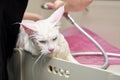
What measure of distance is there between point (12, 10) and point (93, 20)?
1.08 meters

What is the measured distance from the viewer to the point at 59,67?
2.89ft

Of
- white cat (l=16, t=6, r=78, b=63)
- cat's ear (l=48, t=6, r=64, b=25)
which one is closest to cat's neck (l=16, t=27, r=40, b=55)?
white cat (l=16, t=6, r=78, b=63)

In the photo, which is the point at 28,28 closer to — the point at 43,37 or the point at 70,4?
the point at 43,37

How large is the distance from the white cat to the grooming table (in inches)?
1.5

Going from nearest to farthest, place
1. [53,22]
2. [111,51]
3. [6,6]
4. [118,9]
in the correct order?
[6,6], [53,22], [111,51], [118,9]

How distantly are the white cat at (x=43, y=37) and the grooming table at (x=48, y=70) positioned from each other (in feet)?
0.12

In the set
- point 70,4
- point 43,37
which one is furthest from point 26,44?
point 70,4

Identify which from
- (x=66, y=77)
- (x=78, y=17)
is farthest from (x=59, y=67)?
(x=78, y=17)

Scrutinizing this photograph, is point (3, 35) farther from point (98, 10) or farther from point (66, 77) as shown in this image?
point (98, 10)

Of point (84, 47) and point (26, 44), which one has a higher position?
point (26, 44)

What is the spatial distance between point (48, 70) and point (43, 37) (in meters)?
0.13

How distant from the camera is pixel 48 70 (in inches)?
36.0

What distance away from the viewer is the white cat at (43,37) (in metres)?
0.87

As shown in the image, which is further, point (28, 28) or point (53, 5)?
point (53, 5)
